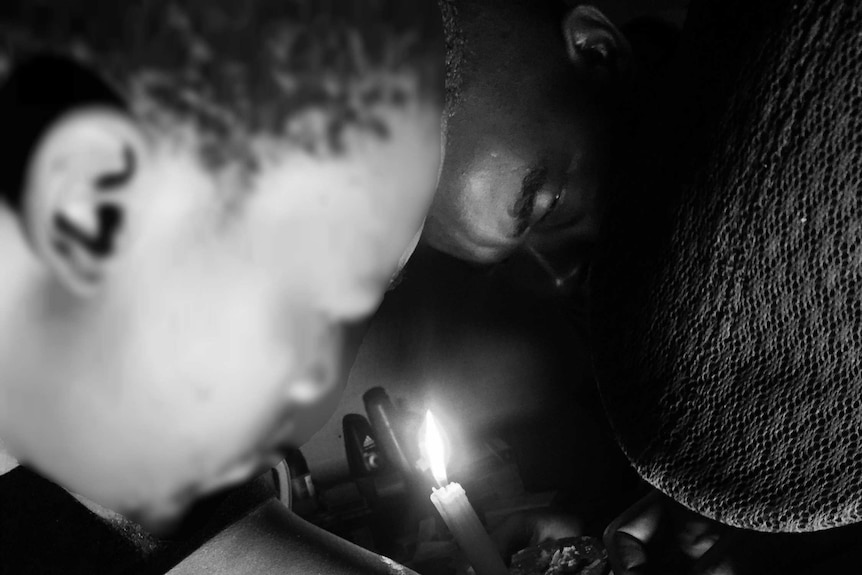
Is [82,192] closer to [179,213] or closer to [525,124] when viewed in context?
[179,213]

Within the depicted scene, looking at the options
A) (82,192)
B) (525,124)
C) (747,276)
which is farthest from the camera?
(525,124)

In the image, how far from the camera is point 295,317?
372 mm

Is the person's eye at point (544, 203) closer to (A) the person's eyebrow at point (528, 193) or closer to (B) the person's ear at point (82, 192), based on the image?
(A) the person's eyebrow at point (528, 193)

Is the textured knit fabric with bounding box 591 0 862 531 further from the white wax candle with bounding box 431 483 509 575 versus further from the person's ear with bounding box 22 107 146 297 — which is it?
the person's ear with bounding box 22 107 146 297

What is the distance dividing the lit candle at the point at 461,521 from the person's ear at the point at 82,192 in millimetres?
452

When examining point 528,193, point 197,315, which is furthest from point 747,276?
point 197,315

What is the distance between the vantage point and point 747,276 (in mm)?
471

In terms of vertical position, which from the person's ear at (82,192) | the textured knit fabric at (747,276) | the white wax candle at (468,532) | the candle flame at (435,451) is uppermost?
the person's ear at (82,192)

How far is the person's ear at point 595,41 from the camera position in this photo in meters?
0.71

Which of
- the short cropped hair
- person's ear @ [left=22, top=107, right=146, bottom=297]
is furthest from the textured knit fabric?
person's ear @ [left=22, top=107, right=146, bottom=297]

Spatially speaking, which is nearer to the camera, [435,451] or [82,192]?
[82,192]

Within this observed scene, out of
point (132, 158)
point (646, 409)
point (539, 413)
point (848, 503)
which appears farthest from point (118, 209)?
point (539, 413)

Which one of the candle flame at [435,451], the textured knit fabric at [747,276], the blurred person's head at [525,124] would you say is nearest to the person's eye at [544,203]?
the blurred person's head at [525,124]

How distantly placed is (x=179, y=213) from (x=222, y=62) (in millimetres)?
77
